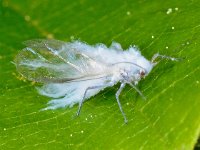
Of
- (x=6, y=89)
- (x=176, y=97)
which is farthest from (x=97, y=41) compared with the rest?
(x=176, y=97)

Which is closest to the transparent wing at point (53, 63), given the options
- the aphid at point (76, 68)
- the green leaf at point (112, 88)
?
the aphid at point (76, 68)

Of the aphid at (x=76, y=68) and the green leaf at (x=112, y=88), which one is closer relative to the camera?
the green leaf at (x=112, y=88)

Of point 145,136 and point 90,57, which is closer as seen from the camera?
point 145,136

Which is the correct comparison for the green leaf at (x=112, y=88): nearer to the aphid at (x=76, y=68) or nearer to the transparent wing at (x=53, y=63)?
the aphid at (x=76, y=68)

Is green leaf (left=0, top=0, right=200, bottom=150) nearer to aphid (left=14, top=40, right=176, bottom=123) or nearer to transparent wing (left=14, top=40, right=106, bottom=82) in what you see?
aphid (left=14, top=40, right=176, bottom=123)

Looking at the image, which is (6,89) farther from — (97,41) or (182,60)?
(182,60)

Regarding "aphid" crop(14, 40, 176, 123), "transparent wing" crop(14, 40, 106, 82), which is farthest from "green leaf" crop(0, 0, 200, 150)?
"transparent wing" crop(14, 40, 106, 82)

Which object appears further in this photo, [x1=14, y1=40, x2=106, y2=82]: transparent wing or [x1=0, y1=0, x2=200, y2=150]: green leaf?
[x1=14, y1=40, x2=106, y2=82]: transparent wing
